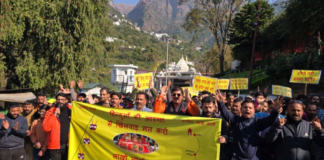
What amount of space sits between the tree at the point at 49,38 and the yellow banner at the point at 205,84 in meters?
6.83

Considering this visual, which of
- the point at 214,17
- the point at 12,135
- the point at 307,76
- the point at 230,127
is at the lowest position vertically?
the point at 12,135

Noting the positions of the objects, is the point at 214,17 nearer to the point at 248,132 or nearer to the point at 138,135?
the point at 138,135

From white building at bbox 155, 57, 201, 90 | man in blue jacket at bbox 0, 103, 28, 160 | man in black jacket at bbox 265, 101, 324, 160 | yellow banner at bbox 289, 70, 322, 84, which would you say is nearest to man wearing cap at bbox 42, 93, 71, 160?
man in blue jacket at bbox 0, 103, 28, 160

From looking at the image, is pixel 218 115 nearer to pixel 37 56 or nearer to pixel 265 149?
pixel 265 149

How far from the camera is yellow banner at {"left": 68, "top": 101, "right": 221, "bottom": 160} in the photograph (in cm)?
402

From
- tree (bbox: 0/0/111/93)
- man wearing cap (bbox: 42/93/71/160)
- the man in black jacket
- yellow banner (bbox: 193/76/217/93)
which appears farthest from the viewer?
tree (bbox: 0/0/111/93)

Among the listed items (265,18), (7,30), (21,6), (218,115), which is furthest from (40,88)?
(265,18)

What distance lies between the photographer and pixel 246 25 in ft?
113

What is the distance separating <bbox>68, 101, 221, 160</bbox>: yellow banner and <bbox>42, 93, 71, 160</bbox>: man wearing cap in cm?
25

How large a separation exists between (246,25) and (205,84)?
26.7 meters

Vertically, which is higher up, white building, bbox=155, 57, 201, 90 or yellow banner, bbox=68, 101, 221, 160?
white building, bbox=155, 57, 201, 90

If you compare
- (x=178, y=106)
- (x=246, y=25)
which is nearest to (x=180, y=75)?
(x=246, y=25)

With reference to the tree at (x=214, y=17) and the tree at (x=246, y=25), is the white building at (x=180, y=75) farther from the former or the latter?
the tree at (x=214, y=17)

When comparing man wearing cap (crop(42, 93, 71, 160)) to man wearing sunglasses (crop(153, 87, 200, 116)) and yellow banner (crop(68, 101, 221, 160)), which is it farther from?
man wearing sunglasses (crop(153, 87, 200, 116))
